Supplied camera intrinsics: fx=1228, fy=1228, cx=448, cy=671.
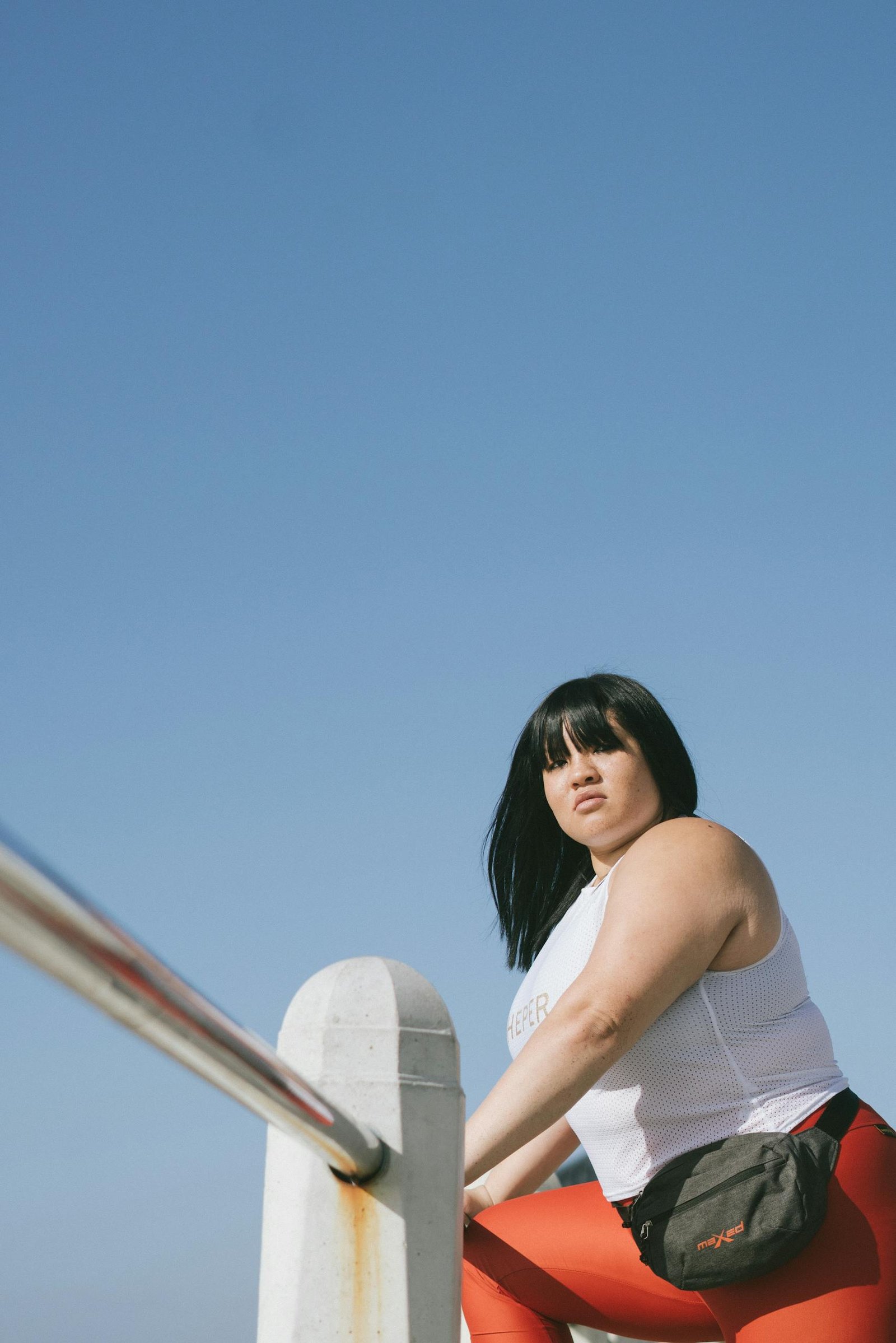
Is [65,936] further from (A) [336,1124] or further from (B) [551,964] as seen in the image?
(B) [551,964]

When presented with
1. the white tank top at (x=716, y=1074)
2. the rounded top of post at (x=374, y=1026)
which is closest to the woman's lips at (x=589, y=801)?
the white tank top at (x=716, y=1074)

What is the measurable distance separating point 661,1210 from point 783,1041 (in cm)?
36

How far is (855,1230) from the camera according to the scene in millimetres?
1963

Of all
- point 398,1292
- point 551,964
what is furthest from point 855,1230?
point 398,1292

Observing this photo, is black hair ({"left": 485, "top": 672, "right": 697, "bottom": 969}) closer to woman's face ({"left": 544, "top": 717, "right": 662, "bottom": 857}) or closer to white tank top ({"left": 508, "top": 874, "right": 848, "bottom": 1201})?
woman's face ({"left": 544, "top": 717, "right": 662, "bottom": 857})

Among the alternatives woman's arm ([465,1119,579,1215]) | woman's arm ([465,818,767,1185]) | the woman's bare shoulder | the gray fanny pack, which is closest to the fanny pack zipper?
the gray fanny pack

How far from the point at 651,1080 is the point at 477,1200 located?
79 cm

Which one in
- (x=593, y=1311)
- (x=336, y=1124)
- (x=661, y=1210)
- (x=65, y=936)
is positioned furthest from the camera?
(x=593, y=1311)

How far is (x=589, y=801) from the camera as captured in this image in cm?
273

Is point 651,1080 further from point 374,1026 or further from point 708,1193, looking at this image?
point 374,1026

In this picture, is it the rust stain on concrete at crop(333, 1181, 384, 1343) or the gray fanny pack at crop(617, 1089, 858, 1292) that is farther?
the gray fanny pack at crop(617, 1089, 858, 1292)

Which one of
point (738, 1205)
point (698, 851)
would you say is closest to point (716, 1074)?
point (738, 1205)

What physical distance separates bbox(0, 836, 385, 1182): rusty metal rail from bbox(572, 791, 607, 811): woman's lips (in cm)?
153

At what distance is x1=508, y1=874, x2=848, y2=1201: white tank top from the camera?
2148 mm
